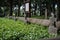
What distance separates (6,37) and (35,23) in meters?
4.08

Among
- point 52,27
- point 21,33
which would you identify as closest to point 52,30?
point 52,27

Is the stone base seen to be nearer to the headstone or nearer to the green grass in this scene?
the headstone

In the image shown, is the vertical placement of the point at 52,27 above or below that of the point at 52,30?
above

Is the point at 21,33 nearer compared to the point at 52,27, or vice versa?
the point at 21,33

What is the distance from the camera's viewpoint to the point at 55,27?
7266mm

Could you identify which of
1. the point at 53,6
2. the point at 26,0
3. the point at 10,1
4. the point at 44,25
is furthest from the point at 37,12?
the point at 44,25

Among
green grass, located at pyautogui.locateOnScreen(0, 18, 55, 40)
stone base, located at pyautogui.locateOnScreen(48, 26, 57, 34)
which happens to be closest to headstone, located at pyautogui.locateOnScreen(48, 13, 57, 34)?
stone base, located at pyautogui.locateOnScreen(48, 26, 57, 34)

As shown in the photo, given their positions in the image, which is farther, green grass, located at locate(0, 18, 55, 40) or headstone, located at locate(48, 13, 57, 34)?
headstone, located at locate(48, 13, 57, 34)

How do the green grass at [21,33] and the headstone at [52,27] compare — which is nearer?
the green grass at [21,33]

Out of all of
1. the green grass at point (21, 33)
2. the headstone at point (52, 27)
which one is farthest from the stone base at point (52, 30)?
the green grass at point (21, 33)

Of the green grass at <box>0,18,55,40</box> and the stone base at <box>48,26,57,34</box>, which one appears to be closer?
the green grass at <box>0,18,55,40</box>

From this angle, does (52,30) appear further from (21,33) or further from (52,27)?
(21,33)

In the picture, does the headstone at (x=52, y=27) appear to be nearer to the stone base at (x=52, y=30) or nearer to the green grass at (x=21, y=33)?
the stone base at (x=52, y=30)

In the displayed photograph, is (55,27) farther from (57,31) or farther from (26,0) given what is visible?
(26,0)
